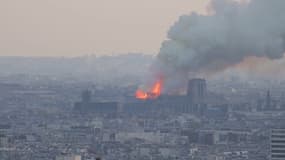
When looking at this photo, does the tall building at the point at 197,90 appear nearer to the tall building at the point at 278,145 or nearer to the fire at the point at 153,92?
the fire at the point at 153,92

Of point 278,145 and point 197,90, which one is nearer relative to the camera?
point 278,145

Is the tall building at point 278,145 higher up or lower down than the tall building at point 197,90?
lower down

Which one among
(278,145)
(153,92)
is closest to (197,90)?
(153,92)

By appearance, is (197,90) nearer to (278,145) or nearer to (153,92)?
(153,92)

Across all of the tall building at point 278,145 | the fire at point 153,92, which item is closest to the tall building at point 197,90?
the fire at point 153,92

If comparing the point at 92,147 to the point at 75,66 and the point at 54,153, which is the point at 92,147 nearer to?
the point at 54,153

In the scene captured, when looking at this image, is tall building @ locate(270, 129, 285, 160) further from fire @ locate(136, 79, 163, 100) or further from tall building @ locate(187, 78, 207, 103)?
tall building @ locate(187, 78, 207, 103)
